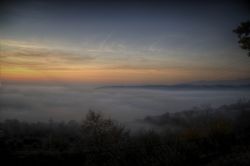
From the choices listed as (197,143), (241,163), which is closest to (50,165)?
(197,143)

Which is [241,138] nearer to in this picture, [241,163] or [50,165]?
[241,163]

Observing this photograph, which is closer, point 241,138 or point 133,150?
point 133,150

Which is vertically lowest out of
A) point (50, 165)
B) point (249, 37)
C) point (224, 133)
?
point (50, 165)

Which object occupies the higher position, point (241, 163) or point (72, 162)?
point (241, 163)

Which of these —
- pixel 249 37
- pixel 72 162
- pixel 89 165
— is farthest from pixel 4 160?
pixel 249 37

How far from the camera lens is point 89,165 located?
8.16 metres

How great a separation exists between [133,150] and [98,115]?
220 inches

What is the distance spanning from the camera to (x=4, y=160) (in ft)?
28.3

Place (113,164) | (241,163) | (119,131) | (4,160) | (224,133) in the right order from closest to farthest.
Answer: (241,163)
(113,164)
(4,160)
(224,133)
(119,131)

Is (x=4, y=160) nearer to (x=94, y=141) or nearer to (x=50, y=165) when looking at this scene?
(x=50, y=165)

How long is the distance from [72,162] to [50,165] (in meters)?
0.65

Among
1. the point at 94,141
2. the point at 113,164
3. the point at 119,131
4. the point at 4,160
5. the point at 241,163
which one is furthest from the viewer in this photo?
the point at 119,131

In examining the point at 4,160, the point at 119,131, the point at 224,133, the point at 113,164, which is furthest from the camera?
the point at 119,131

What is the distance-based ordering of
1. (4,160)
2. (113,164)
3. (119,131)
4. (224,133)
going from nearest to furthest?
1. (113,164)
2. (4,160)
3. (224,133)
4. (119,131)
